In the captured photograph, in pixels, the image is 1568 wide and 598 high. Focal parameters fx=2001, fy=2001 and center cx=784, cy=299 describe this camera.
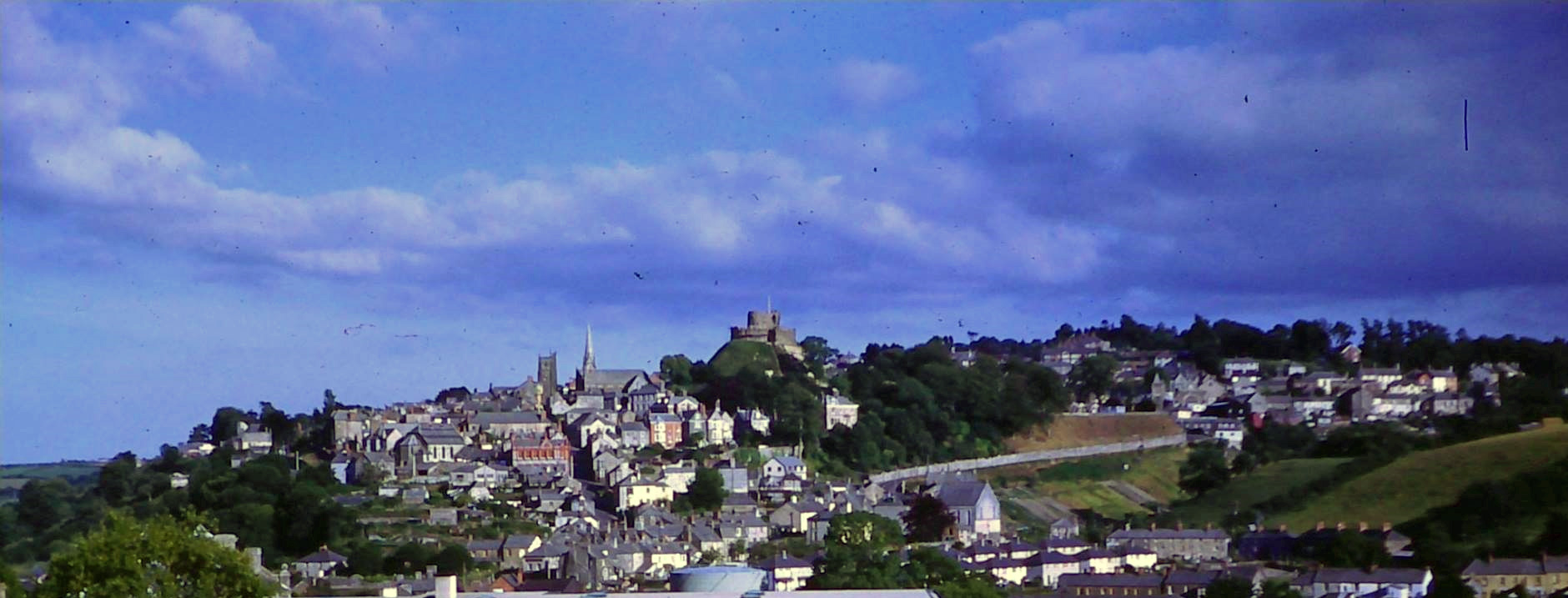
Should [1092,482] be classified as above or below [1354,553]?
above

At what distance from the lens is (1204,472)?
6347 cm

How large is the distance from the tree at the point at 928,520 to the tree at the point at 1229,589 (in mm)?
15063

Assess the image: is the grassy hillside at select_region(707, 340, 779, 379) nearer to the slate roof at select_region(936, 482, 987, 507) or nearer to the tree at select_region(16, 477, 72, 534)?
the slate roof at select_region(936, 482, 987, 507)

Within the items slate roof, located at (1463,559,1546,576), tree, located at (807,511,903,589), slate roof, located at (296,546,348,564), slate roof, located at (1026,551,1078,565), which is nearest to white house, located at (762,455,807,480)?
tree, located at (807,511,903,589)

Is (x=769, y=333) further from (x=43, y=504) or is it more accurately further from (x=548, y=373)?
(x=43, y=504)

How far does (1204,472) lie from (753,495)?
Answer: 1577cm

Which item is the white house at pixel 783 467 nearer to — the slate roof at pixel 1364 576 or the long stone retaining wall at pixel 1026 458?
the long stone retaining wall at pixel 1026 458

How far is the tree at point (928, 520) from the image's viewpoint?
51.6 metres

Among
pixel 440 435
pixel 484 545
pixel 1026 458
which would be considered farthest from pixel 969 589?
pixel 1026 458

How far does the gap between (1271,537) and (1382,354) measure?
173ft

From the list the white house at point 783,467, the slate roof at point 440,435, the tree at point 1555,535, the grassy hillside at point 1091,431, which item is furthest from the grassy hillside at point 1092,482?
the tree at point 1555,535

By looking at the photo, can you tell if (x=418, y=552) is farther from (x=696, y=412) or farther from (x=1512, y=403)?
(x=1512, y=403)

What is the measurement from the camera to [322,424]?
220 ft

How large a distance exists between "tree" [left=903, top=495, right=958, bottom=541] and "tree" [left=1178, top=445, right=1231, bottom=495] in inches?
460
